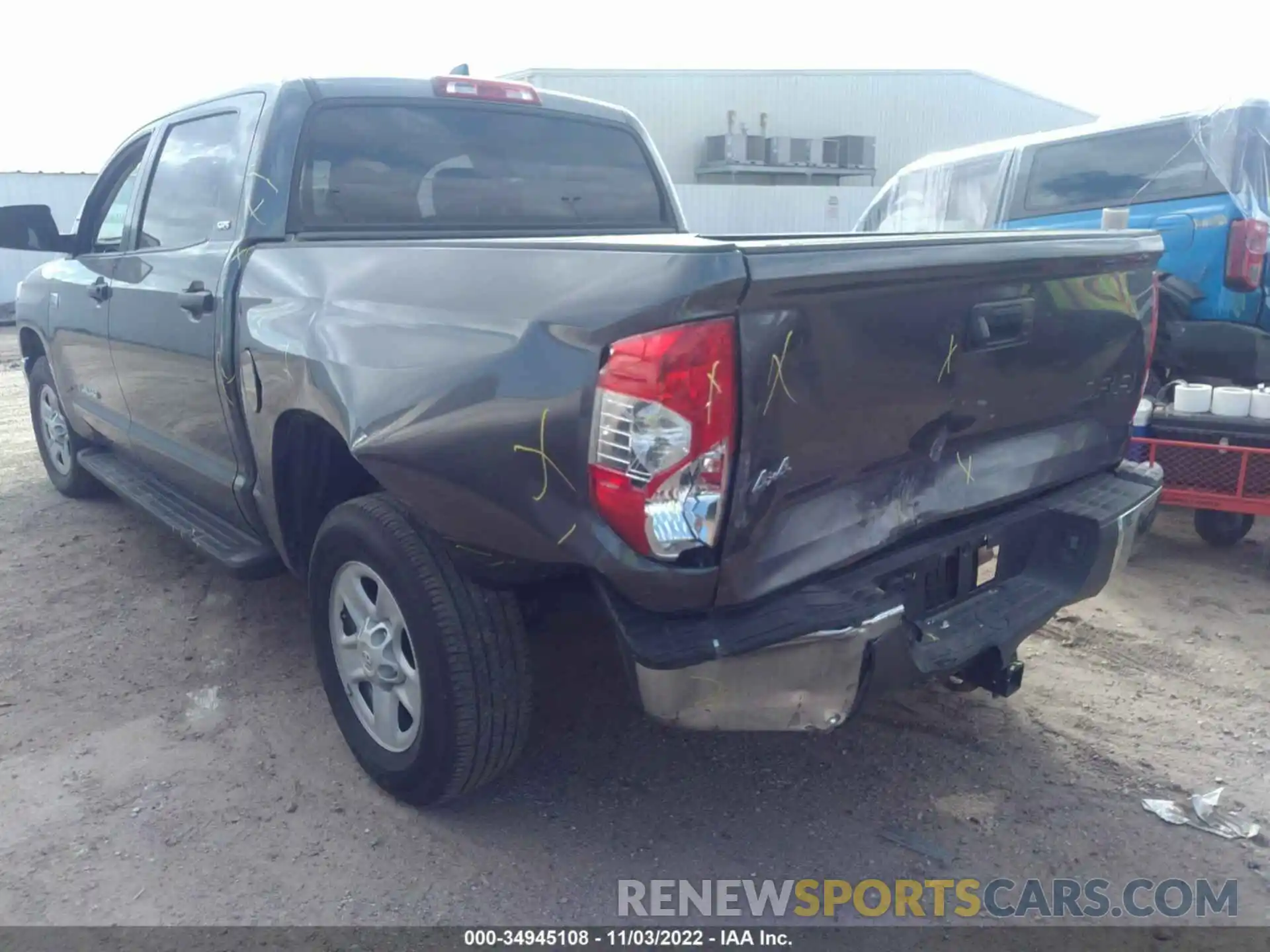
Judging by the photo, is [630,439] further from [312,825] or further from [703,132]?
[703,132]

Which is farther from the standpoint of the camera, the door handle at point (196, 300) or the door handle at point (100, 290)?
the door handle at point (100, 290)

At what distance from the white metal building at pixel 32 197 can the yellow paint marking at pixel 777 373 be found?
776 inches

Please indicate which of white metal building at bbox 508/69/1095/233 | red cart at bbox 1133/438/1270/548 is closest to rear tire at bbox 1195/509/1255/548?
red cart at bbox 1133/438/1270/548

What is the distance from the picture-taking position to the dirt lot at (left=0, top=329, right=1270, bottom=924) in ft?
8.55

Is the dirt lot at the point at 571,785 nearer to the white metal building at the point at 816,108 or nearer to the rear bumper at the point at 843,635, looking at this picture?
the rear bumper at the point at 843,635

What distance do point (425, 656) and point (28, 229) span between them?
140 inches

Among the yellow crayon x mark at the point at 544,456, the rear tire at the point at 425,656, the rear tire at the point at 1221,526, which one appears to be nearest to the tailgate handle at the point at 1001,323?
the yellow crayon x mark at the point at 544,456

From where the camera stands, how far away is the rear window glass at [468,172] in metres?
3.57

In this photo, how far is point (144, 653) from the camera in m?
3.90

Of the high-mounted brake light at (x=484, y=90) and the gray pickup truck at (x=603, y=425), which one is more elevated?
the high-mounted brake light at (x=484, y=90)

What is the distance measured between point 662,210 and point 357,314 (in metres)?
2.11

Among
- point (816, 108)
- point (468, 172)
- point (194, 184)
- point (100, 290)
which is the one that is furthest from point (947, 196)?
point (816, 108)

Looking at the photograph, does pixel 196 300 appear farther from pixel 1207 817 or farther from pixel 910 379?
pixel 1207 817

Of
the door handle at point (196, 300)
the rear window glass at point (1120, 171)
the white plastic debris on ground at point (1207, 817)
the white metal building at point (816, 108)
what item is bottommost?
the white plastic debris on ground at point (1207, 817)
